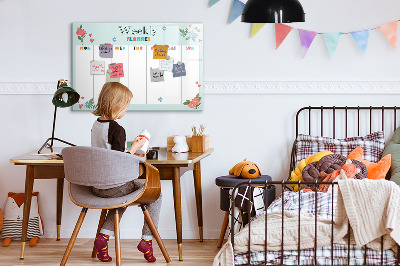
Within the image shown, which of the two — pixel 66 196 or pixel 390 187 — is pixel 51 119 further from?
pixel 390 187

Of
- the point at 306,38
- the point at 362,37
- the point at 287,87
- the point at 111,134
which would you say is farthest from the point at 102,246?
the point at 362,37

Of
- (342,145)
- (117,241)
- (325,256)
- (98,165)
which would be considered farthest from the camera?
(342,145)

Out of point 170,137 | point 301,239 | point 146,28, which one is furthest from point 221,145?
point 301,239

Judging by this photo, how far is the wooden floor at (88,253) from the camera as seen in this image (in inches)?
149

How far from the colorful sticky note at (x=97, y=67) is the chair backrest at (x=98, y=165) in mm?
1197

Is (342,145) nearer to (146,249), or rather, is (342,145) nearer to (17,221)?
(146,249)

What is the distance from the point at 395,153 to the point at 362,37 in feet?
2.83

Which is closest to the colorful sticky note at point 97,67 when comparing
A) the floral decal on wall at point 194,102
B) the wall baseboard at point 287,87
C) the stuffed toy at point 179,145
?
the wall baseboard at point 287,87

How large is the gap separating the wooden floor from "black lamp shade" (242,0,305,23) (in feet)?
5.00

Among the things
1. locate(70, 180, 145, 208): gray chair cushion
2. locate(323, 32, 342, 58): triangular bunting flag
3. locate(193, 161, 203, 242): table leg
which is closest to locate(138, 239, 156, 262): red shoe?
locate(70, 180, 145, 208): gray chair cushion

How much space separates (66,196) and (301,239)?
2.06 meters

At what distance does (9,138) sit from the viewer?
14.8ft

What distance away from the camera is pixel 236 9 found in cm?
438

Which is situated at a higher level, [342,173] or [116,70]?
[116,70]
